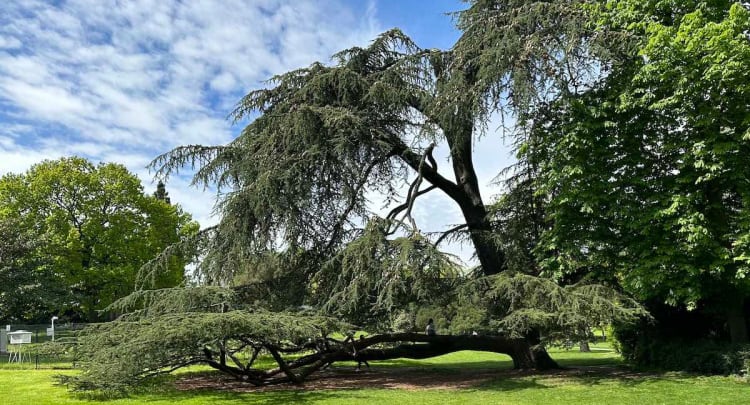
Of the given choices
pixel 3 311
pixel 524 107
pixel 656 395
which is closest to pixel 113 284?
pixel 3 311

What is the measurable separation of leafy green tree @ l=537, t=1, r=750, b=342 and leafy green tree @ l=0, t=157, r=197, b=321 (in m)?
23.6

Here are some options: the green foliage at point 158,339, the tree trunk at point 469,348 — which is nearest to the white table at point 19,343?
the green foliage at point 158,339

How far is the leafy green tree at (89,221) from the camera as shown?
3058 centimetres

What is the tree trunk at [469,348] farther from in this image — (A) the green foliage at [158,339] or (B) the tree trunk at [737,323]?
(B) the tree trunk at [737,323]

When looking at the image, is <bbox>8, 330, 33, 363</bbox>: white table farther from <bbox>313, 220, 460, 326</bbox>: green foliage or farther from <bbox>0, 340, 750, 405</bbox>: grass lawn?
<bbox>313, 220, 460, 326</bbox>: green foliage

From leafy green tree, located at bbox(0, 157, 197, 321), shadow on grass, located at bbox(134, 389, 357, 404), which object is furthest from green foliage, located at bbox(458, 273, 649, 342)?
leafy green tree, located at bbox(0, 157, 197, 321)

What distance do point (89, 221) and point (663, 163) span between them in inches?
1160

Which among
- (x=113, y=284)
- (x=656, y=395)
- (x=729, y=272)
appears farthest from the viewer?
(x=113, y=284)

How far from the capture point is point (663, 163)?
13.7 metres

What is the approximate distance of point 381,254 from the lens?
41.9 ft

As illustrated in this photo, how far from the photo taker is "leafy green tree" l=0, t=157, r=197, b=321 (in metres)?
30.6

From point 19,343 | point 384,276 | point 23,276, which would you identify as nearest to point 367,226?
point 384,276

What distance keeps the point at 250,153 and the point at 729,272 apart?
38.0ft

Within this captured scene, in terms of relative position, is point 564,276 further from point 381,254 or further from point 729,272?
point 381,254
